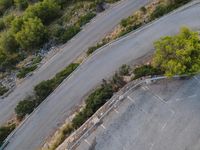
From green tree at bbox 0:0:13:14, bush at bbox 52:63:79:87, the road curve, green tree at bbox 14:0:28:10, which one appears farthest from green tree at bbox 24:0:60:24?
bush at bbox 52:63:79:87

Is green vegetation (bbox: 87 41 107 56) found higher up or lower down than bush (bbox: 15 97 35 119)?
lower down

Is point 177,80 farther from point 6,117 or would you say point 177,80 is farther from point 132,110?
point 6,117

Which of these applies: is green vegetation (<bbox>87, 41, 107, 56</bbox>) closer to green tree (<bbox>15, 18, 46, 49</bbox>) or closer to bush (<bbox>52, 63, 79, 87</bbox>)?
bush (<bbox>52, 63, 79, 87</bbox>)

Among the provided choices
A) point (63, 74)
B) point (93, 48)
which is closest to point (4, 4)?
point (93, 48)

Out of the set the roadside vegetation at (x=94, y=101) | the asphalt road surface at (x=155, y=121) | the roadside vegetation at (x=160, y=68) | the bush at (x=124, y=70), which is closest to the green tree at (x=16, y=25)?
the roadside vegetation at (x=94, y=101)

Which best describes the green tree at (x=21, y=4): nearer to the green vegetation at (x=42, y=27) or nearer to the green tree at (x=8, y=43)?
the green vegetation at (x=42, y=27)

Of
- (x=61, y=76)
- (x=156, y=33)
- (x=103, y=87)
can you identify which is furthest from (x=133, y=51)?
(x=61, y=76)
